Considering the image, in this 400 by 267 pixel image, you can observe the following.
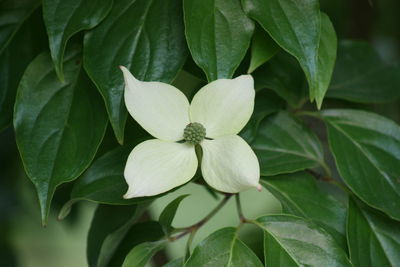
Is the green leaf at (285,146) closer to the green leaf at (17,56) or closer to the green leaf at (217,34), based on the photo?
Result: the green leaf at (217,34)

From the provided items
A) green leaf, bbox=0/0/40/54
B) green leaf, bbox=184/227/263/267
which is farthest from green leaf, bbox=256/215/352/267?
green leaf, bbox=0/0/40/54

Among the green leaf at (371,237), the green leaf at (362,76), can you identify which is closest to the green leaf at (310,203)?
the green leaf at (371,237)

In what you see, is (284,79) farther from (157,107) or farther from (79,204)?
(79,204)

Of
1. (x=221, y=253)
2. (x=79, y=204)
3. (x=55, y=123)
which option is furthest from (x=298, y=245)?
(x=79, y=204)

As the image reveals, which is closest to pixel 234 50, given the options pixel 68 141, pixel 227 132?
pixel 227 132

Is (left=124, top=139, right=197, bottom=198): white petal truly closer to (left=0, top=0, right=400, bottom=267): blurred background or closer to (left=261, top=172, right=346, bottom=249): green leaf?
(left=261, top=172, right=346, bottom=249): green leaf
